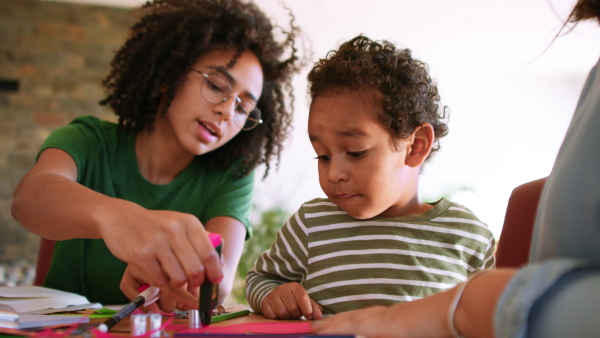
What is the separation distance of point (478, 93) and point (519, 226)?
5.76 metres

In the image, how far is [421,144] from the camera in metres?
1.16

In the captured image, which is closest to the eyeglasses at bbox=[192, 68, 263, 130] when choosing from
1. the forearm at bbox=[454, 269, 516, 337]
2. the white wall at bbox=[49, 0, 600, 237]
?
the forearm at bbox=[454, 269, 516, 337]

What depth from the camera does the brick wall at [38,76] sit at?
5.22 meters

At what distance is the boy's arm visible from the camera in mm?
1146

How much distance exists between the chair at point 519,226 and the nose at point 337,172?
36cm

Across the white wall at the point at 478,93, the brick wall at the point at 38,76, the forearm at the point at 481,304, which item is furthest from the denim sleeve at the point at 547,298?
the brick wall at the point at 38,76

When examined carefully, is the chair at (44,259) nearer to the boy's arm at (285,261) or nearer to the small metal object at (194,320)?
the boy's arm at (285,261)

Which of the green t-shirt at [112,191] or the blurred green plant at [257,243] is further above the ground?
the green t-shirt at [112,191]

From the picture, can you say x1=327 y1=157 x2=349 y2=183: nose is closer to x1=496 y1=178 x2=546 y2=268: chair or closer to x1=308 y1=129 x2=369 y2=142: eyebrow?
x1=308 y1=129 x2=369 y2=142: eyebrow

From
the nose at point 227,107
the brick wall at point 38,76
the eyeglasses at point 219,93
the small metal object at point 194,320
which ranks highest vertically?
the brick wall at point 38,76

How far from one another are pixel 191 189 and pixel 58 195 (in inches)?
26.0

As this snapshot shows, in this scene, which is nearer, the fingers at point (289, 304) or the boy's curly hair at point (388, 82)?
the fingers at point (289, 304)

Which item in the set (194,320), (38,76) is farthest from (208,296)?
(38,76)

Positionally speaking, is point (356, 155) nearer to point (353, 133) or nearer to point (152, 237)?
point (353, 133)
